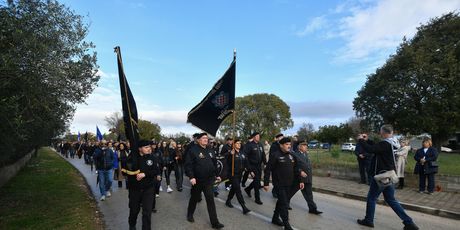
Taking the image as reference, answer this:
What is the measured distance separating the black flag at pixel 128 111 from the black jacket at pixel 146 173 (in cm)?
16

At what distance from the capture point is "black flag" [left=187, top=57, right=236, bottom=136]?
28.6 ft

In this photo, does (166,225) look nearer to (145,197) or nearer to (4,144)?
(145,197)

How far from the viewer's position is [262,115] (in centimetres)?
6956

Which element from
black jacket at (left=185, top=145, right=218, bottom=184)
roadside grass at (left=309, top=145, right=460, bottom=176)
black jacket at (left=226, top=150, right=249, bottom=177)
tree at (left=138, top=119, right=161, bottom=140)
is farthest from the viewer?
tree at (left=138, top=119, right=161, bottom=140)

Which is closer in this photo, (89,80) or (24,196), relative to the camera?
(89,80)

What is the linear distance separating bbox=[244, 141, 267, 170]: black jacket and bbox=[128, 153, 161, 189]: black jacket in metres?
4.27

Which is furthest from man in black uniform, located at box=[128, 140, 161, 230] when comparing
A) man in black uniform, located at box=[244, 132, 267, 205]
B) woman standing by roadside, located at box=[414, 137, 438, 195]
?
woman standing by roadside, located at box=[414, 137, 438, 195]

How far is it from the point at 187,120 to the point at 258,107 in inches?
2429

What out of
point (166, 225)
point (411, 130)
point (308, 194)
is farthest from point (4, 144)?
point (411, 130)

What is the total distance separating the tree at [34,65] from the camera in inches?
240

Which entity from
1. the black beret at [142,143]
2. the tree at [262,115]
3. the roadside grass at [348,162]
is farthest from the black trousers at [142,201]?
the tree at [262,115]

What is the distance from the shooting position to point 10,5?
23.3 ft

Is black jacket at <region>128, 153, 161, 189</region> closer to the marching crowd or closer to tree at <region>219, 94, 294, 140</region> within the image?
the marching crowd

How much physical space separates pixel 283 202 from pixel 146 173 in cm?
266
